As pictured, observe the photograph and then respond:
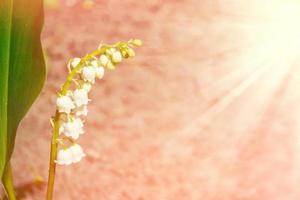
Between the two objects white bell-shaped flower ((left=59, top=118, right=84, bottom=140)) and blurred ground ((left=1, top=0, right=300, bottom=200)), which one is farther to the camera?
blurred ground ((left=1, top=0, right=300, bottom=200))

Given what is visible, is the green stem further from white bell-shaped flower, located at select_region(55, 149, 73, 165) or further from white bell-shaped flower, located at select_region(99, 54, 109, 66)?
white bell-shaped flower, located at select_region(99, 54, 109, 66)

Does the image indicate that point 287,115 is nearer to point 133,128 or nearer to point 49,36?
point 133,128

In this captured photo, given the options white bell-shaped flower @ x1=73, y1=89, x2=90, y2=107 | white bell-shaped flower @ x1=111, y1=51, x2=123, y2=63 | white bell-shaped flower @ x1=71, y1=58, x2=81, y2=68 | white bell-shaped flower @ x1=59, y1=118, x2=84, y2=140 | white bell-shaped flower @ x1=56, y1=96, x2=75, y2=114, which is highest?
white bell-shaped flower @ x1=111, y1=51, x2=123, y2=63

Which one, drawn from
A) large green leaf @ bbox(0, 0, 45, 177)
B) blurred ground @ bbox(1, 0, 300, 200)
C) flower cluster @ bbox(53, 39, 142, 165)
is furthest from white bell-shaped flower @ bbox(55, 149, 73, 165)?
blurred ground @ bbox(1, 0, 300, 200)

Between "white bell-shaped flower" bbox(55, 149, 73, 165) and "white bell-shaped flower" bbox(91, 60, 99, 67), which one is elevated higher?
"white bell-shaped flower" bbox(91, 60, 99, 67)

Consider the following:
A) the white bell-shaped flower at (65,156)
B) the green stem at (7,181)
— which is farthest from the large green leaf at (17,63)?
the white bell-shaped flower at (65,156)

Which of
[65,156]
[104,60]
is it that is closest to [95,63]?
[104,60]

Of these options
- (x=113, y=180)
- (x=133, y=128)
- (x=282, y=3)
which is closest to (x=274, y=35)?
(x=282, y=3)
